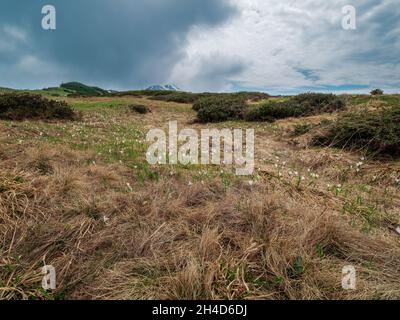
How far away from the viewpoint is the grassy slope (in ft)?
7.74

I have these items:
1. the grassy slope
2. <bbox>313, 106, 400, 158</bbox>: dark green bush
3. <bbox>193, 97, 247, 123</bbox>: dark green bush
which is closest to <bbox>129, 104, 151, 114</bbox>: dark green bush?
<bbox>193, 97, 247, 123</bbox>: dark green bush

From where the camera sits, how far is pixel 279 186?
5000mm

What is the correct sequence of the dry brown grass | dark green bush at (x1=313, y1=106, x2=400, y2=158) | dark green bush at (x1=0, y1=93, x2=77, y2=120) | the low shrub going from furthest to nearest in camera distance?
1. dark green bush at (x1=0, y1=93, x2=77, y2=120)
2. the low shrub
3. dark green bush at (x1=313, y1=106, x2=400, y2=158)
4. the dry brown grass

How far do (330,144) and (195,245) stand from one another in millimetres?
7088

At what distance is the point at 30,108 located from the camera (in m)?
13.9

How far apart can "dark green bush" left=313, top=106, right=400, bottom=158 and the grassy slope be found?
1969 mm

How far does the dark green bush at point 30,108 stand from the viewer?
1295cm

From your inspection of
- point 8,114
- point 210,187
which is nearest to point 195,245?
point 210,187

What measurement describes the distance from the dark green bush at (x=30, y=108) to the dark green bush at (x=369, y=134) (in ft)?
41.7

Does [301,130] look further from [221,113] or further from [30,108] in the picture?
[30,108]

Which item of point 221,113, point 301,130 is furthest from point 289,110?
point 301,130

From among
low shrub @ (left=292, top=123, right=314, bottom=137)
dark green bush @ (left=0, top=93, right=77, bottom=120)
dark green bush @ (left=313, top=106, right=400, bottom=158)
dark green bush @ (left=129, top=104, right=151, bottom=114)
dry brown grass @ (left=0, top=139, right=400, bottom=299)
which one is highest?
dark green bush @ (left=129, top=104, right=151, bottom=114)

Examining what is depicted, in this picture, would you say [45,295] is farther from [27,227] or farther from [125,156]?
[125,156]

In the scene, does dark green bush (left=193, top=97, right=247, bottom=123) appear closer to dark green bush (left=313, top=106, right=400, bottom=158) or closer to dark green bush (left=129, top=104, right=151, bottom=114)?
dark green bush (left=129, top=104, right=151, bottom=114)
